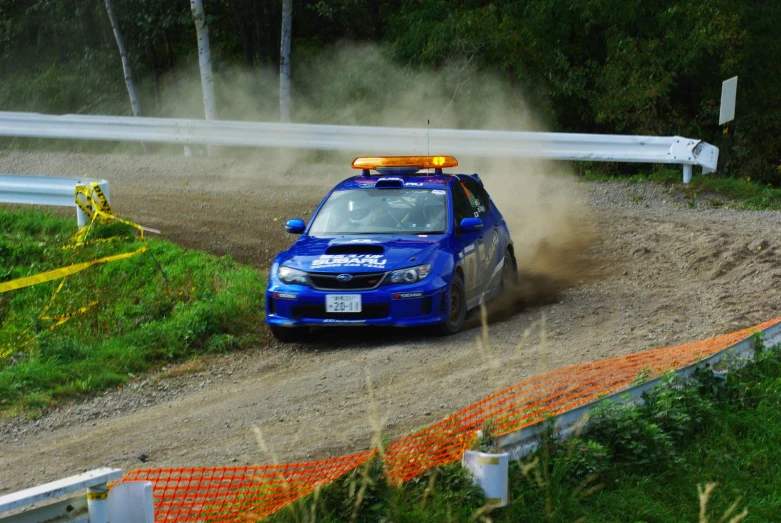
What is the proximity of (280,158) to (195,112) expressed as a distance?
13150 mm

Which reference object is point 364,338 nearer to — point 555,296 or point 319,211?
point 319,211

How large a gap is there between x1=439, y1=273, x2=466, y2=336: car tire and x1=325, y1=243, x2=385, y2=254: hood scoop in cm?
83

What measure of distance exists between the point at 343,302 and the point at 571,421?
4.18 meters

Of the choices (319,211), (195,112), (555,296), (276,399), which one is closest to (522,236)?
(555,296)

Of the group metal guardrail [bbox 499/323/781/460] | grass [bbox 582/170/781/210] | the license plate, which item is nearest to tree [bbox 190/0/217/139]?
grass [bbox 582/170/781/210]

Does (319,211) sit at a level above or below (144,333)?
above

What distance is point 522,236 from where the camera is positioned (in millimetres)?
16078

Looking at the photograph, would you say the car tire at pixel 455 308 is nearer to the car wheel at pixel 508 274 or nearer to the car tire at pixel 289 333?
the car tire at pixel 289 333

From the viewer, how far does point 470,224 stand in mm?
11453

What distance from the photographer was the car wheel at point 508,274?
13047 millimetres

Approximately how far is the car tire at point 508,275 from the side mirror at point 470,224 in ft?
4.96

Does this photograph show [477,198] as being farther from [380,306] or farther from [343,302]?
[343,302]

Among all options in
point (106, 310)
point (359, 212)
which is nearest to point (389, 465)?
point (359, 212)

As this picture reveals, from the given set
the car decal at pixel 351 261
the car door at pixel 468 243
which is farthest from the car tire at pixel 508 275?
the car decal at pixel 351 261
